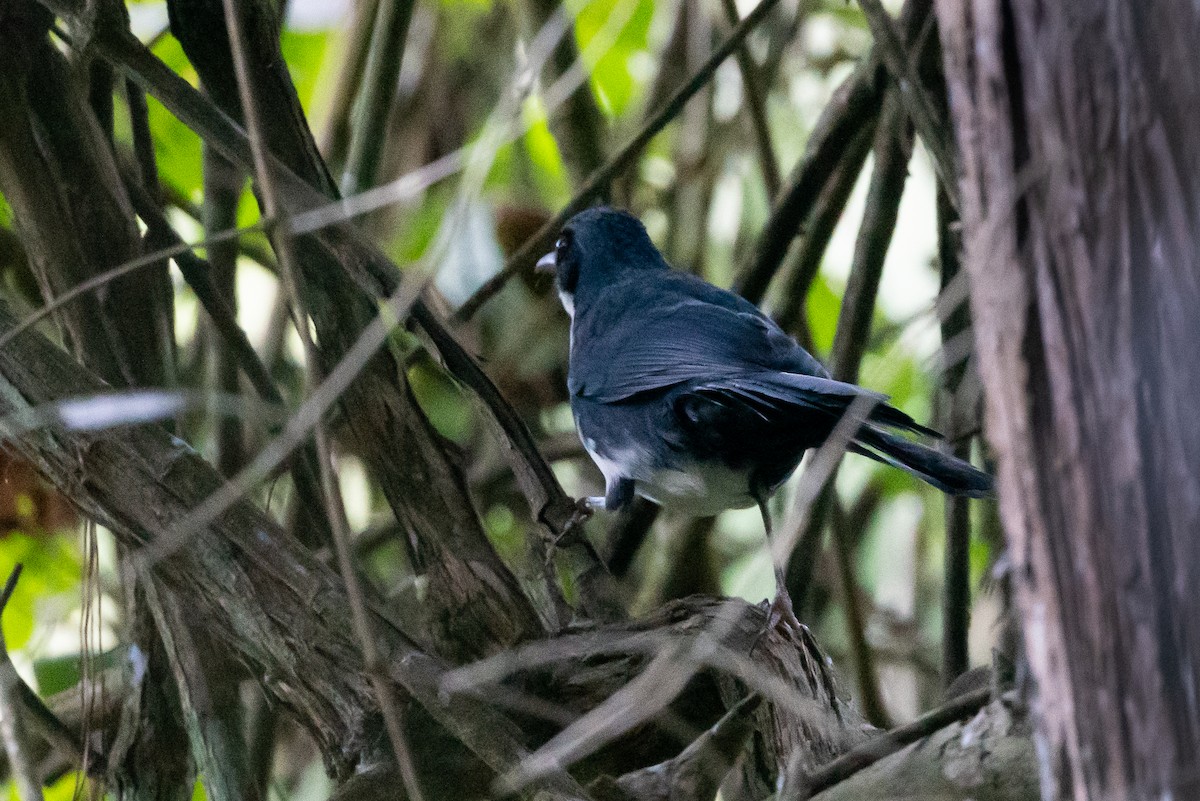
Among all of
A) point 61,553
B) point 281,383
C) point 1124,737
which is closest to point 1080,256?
point 1124,737

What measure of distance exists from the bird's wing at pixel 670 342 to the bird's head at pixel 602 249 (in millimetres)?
134

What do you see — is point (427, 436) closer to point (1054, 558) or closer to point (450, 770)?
point (450, 770)

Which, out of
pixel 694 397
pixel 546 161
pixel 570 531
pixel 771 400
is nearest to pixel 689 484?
pixel 694 397

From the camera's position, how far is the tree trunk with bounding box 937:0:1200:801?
102cm

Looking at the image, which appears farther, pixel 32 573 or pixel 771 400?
pixel 32 573

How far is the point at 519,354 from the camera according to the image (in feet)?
14.6

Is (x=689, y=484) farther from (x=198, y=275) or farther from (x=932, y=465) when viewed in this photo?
(x=198, y=275)

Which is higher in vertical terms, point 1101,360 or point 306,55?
point 306,55

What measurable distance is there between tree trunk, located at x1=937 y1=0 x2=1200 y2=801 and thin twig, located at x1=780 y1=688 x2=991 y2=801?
44 centimetres

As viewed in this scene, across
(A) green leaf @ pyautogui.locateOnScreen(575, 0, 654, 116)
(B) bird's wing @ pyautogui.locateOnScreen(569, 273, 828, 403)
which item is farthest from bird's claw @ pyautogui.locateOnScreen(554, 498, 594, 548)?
(A) green leaf @ pyautogui.locateOnScreen(575, 0, 654, 116)

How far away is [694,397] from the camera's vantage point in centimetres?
322

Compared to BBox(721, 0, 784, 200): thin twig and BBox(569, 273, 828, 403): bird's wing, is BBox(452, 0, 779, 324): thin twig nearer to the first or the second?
BBox(569, 273, 828, 403): bird's wing

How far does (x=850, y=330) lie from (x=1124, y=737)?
2363 mm

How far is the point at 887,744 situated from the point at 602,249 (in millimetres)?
2710
